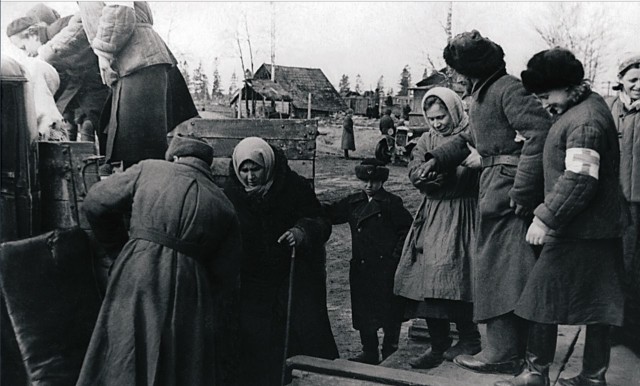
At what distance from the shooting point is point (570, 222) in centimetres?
316

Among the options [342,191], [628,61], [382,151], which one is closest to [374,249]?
[628,61]

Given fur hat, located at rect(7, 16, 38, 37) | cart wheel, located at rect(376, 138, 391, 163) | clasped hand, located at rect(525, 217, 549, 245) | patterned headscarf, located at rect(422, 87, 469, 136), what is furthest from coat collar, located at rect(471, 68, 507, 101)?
cart wheel, located at rect(376, 138, 391, 163)

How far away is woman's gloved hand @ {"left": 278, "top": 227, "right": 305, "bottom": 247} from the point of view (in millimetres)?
4578

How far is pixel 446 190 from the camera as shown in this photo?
4.19 metres

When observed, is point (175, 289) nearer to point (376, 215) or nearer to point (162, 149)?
point (162, 149)

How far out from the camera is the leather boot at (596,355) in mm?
3367

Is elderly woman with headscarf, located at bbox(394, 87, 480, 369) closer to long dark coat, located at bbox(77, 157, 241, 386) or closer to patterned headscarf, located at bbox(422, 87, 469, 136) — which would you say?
patterned headscarf, located at bbox(422, 87, 469, 136)

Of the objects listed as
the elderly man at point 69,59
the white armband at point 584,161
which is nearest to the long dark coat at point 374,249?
the white armband at point 584,161

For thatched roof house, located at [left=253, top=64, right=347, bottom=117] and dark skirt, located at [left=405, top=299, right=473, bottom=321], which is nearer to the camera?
dark skirt, located at [left=405, top=299, right=473, bottom=321]

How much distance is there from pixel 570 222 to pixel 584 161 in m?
0.33

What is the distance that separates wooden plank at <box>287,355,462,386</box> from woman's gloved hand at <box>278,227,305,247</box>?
0.80 meters

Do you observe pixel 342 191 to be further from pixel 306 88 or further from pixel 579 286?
pixel 306 88

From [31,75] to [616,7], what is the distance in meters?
4.02

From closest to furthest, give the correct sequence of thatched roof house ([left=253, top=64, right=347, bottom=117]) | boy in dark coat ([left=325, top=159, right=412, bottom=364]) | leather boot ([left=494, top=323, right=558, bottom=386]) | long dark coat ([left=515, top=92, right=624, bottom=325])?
1. long dark coat ([left=515, top=92, right=624, bottom=325])
2. leather boot ([left=494, top=323, right=558, bottom=386])
3. boy in dark coat ([left=325, top=159, right=412, bottom=364])
4. thatched roof house ([left=253, top=64, right=347, bottom=117])
